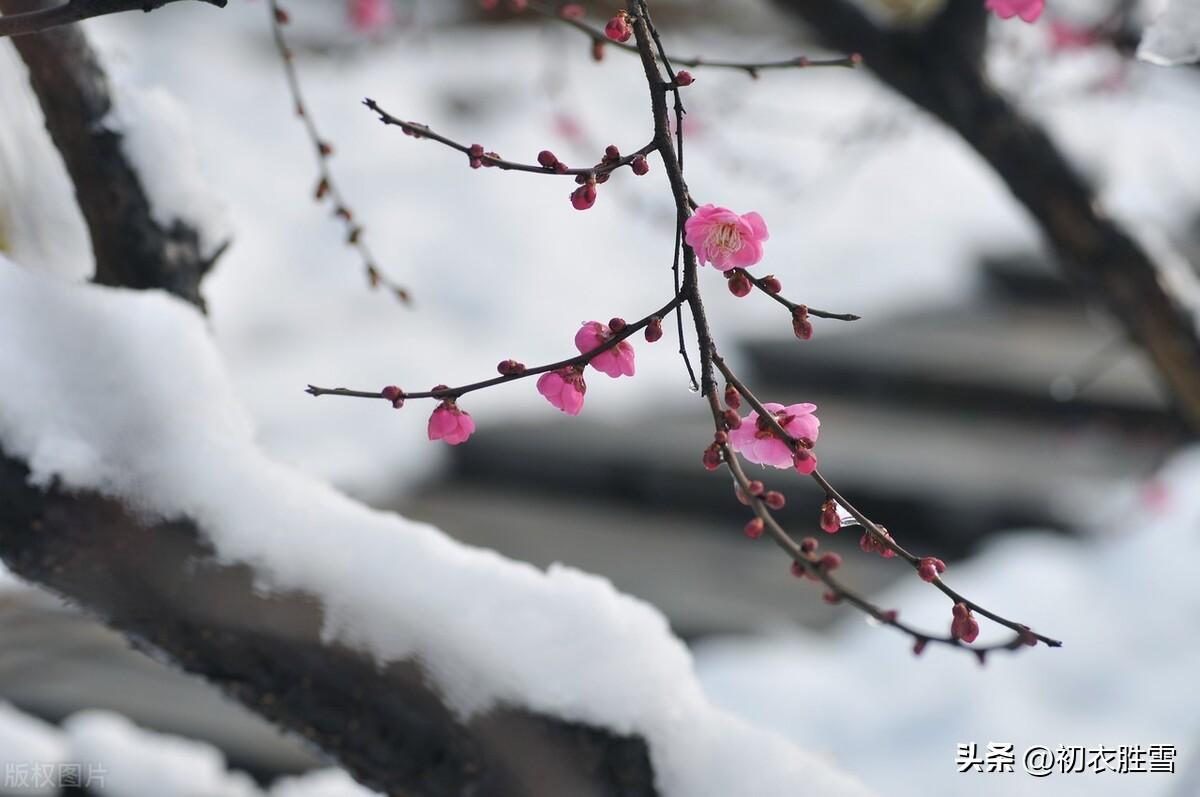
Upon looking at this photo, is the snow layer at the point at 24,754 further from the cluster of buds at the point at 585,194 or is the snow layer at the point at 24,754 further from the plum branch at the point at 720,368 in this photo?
the cluster of buds at the point at 585,194

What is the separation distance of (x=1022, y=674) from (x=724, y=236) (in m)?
1.47

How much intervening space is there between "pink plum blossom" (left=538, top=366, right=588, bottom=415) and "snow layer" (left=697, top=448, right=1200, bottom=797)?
1.18 m

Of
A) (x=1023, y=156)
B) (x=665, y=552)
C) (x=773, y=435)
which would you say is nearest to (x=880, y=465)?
(x=665, y=552)

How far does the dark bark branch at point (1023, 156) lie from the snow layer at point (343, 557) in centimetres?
74

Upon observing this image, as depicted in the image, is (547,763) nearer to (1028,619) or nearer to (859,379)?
(1028,619)

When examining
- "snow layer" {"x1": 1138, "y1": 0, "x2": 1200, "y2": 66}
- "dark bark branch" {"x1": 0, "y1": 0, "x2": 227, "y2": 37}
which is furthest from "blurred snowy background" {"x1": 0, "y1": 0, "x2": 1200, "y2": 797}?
"snow layer" {"x1": 1138, "y1": 0, "x2": 1200, "y2": 66}

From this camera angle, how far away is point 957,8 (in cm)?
113

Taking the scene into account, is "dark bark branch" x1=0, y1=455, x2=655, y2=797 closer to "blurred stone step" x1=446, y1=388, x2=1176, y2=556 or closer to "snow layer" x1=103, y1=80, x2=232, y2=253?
"snow layer" x1=103, y1=80, x2=232, y2=253

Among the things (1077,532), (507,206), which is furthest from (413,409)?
(1077,532)

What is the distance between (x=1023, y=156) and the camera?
3.74ft

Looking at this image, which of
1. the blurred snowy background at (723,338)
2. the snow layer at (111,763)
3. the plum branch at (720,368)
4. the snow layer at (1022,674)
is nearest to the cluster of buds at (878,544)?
the plum branch at (720,368)

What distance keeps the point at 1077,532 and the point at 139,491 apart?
1.95 metres

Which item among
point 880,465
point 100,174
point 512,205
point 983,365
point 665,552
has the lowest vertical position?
point 100,174

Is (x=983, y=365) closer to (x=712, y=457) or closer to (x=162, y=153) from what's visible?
(x=162, y=153)
